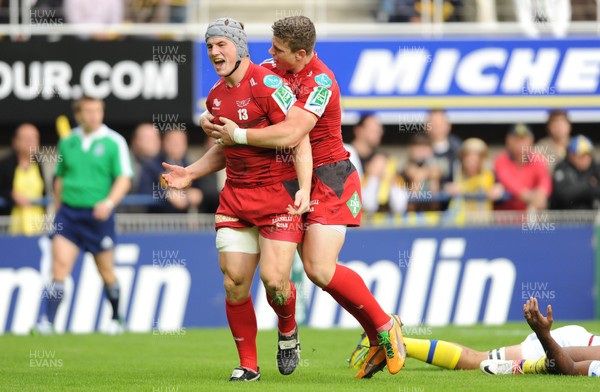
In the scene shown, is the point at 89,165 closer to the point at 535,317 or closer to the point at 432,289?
the point at 432,289

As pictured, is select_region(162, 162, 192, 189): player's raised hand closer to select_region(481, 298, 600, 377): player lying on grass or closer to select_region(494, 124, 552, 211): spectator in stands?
select_region(481, 298, 600, 377): player lying on grass

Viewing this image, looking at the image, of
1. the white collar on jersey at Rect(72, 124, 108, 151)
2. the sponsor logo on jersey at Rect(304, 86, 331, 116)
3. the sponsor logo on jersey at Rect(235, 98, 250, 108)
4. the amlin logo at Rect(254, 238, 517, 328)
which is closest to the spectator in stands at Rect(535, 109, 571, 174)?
the amlin logo at Rect(254, 238, 517, 328)

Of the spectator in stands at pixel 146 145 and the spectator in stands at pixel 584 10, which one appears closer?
the spectator in stands at pixel 146 145

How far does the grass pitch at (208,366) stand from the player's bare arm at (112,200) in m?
1.39

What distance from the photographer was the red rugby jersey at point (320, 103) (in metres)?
8.50

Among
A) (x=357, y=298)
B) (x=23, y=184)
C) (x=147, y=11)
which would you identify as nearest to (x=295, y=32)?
(x=357, y=298)

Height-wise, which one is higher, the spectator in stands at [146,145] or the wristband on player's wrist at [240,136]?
the wristband on player's wrist at [240,136]

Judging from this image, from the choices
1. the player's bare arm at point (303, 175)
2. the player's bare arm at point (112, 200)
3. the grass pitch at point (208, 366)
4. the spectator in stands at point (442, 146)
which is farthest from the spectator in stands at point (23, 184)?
the player's bare arm at point (303, 175)

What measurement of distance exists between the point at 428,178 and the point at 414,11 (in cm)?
339

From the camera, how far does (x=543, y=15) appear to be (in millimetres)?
19141

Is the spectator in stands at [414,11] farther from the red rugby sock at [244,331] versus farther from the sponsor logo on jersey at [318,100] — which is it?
the red rugby sock at [244,331]

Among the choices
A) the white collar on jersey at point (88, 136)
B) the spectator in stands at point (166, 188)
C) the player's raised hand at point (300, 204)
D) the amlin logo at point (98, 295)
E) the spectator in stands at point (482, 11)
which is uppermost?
the spectator in stands at point (482, 11)

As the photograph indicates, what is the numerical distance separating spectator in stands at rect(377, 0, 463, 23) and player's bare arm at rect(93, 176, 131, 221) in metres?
6.23

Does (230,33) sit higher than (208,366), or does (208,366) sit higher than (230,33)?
(230,33)
